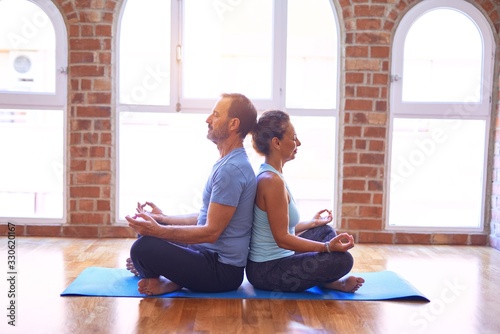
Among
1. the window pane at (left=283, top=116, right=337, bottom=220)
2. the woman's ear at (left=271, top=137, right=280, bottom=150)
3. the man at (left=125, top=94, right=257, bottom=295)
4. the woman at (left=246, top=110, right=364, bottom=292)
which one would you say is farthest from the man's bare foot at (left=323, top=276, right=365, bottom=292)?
the window pane at (left=283, top=116, right=337, bottom=220)

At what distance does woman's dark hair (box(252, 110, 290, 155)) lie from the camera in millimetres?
2658

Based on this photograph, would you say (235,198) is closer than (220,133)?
Yes

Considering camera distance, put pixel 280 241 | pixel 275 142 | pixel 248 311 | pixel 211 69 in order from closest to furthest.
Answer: pixel 248 311 → pixel 280 241 → pixel 275 142 → pixel 211 69

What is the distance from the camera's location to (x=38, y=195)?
441 centimetres

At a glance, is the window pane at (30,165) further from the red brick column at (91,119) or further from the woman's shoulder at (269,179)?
the woman's shoulder at (269,179)

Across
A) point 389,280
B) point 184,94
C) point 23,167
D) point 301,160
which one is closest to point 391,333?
point 389,280

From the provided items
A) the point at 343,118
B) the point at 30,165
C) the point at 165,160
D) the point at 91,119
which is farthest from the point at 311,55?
the point at 30,165

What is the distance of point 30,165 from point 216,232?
102 inches

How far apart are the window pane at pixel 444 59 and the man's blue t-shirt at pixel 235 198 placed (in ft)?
7.60

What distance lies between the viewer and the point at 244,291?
9.08 feet

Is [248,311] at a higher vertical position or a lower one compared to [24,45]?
lower

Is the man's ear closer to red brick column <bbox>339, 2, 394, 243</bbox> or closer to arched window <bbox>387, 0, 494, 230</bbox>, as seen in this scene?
red brick column <bbox>339, 2, 394, 243</bbox>

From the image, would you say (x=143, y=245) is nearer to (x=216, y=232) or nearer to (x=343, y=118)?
(x=216, y=232)

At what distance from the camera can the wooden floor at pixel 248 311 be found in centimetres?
225
